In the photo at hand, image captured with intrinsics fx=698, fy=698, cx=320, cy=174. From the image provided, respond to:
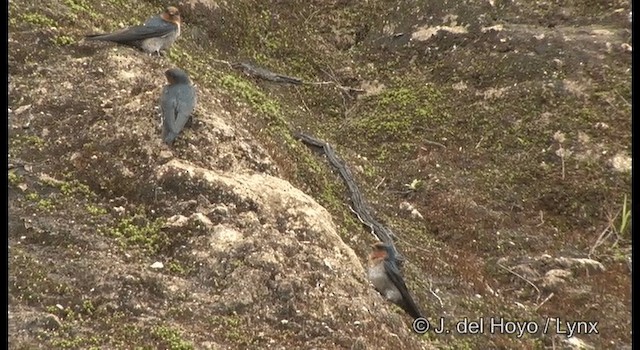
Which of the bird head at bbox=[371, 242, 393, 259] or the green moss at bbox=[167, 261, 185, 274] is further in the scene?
the bird head at bbox=[371, 242, 393, 259]

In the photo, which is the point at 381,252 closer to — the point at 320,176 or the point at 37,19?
the point at 320,176

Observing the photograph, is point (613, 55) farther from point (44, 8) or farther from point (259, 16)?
point (44, 8)

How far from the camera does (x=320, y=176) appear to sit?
952 cm

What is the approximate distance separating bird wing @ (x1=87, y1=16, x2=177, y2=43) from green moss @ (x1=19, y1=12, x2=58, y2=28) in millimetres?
558

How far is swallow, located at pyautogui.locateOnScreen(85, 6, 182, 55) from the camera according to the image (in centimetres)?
891

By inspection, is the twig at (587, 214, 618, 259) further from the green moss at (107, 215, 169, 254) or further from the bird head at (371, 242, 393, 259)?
the green moss at (107, 215, 169, 254)

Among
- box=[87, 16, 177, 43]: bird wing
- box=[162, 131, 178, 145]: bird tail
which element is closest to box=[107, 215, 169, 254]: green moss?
box=[162, 131, 178, 145]: bird tail

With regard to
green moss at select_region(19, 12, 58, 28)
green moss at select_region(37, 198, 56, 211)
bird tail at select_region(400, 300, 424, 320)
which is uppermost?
green moss at select_region(19, 12, 58, 28)

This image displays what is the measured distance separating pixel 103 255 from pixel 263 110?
13.4ft

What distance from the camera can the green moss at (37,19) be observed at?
28.9 feet

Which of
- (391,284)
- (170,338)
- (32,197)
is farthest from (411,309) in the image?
(32,197)

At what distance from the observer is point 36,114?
25.5ft

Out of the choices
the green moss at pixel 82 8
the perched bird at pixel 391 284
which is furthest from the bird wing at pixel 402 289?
the green moss at pixel 82 8

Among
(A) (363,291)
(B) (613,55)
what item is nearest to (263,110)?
(A) (363,291)
